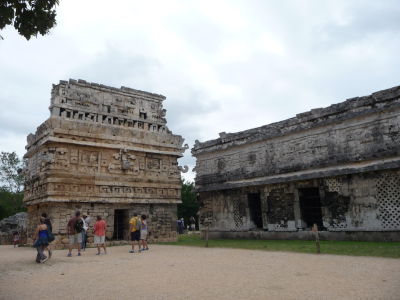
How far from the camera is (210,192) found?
18.0 metres

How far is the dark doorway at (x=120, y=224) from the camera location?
50.1 ft

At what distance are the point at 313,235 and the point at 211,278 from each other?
350 inches

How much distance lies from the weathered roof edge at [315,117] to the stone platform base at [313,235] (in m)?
4.64

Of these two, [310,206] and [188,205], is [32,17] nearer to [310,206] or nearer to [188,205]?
[310,206]

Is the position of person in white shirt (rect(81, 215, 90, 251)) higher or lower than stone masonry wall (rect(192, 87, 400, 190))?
lower

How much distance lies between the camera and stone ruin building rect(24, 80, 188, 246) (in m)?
13.6

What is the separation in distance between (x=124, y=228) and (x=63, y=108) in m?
6.19

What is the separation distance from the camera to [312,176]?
13672 mm

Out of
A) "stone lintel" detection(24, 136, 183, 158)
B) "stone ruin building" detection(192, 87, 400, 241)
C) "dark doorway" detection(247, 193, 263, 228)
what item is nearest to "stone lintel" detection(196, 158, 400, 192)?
"stone ruin building" detection(192, 87, 400, 241)

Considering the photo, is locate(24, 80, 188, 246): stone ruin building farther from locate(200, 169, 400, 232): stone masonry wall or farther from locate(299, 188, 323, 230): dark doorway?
locate(299, 188, 323, 230): dark doorway

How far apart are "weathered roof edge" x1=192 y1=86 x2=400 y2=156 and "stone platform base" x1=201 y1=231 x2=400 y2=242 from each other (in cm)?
464

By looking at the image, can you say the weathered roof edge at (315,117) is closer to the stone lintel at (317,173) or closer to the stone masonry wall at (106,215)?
the stone lintel at (317,173)

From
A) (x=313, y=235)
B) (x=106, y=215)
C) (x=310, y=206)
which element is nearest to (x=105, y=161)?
(x=106, y=215)

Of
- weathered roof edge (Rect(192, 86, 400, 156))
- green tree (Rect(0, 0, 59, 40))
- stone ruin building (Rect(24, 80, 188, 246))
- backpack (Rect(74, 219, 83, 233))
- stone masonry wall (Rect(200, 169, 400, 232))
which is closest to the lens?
green tree (Rect(0, 0, 59, 40))
